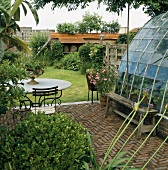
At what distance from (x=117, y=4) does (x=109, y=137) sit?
7379 millimetres

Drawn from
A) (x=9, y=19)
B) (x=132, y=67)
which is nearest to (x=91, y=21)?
(x=132, y=67)

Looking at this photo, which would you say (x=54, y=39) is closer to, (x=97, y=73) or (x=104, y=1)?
(x=104, y=1)

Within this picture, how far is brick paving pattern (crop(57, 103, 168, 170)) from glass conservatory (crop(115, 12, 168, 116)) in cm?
84

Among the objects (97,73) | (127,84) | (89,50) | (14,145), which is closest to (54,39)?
(89,50)

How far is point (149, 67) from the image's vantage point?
695 centimetres

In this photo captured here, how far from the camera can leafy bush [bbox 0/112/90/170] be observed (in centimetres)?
333

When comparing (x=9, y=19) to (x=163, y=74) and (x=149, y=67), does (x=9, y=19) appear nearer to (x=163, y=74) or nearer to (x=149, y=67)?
(x=163, y=74)

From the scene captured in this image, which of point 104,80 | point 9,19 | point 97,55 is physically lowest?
point 104,80

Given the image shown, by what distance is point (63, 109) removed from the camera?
884cm

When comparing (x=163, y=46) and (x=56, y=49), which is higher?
(x=56, y=49)

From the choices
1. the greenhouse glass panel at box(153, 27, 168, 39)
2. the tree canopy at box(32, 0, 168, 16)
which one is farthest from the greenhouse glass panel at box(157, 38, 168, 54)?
the tree canopy at box(32, 0, 168, 16)

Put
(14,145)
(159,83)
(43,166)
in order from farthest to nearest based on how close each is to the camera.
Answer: (159,83), (14,145), (43,166)

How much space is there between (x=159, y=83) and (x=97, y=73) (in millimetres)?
2805

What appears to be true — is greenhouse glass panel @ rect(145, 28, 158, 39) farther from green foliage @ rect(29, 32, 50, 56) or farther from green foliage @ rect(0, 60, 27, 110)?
green foliage @ rect(29, 32, 50, 56)
